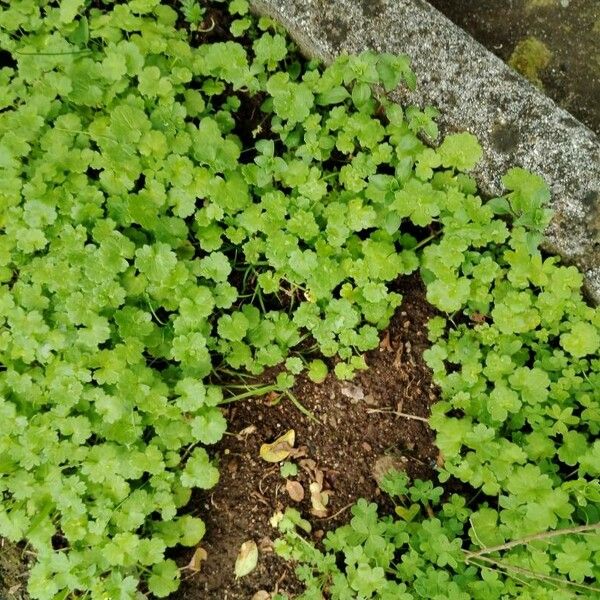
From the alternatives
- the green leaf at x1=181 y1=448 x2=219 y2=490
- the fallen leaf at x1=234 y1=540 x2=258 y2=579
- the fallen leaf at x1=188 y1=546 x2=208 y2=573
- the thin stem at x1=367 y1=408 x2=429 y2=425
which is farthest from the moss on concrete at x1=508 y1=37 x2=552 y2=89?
the fallen leaf at x1=188 y1=546 x2=208 y2=573

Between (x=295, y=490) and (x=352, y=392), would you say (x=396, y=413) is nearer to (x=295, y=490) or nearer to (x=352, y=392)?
(x=352, y=392)

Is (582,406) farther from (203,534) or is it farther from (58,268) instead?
(58,268)

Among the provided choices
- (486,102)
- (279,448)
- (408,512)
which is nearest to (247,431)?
(279,448)

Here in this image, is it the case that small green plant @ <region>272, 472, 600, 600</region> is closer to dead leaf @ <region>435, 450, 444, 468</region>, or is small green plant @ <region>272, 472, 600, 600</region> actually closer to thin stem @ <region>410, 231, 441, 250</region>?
dead leaf @ <region>435, 450, 444, 468</region>

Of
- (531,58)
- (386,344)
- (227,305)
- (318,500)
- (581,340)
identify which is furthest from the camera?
(531,58)

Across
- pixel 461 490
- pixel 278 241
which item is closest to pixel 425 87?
pixel 278 241
